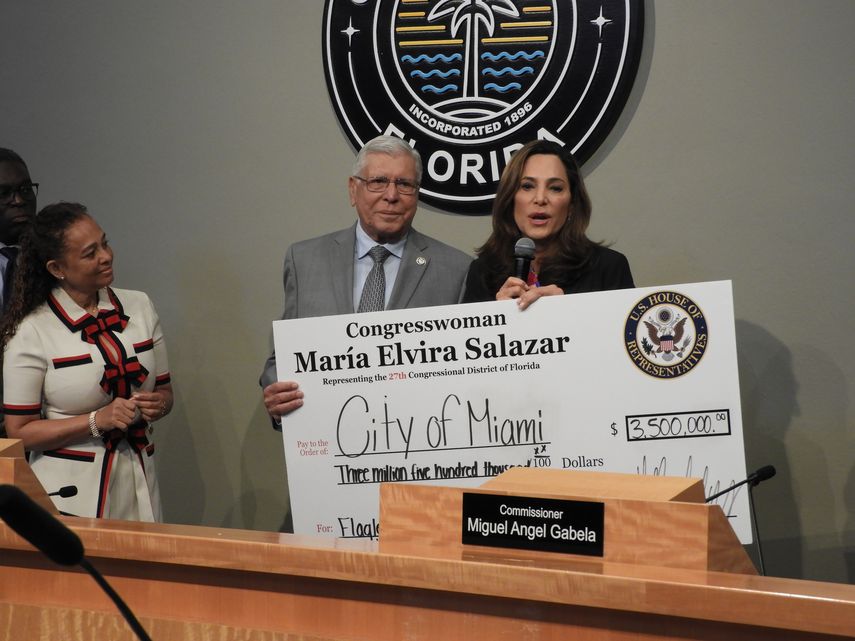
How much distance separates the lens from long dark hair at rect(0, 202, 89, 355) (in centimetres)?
297

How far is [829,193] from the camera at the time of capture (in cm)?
342

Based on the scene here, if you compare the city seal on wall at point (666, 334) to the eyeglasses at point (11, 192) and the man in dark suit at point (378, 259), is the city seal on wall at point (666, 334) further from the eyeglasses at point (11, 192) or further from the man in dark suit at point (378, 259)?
the eyeglasses at point (11, 192)

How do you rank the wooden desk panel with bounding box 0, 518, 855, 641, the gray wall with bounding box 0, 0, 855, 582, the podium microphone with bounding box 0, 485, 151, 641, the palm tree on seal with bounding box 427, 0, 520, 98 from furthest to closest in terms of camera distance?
the palm tree on seal with bounding box 427, 0, 520, 98
the gray wall with bounding box 0, 0, 855, 582
the wooden desk panel with bounding box 0, 518, 855, 641
the podium microphone with bounding box 0, 485, 151, 641

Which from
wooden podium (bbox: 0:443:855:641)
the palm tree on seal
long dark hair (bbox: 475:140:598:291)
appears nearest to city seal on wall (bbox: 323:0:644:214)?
the palm tree on seal

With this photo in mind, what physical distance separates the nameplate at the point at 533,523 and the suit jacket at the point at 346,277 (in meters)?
1.68

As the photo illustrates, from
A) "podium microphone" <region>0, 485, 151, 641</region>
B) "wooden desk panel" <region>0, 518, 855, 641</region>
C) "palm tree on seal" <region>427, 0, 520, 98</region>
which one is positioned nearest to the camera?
"podium microphone" <region>0, 485, 151, 641</region>

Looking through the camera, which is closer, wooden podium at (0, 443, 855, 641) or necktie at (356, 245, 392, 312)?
wooden podium at (0, 443, 855, 641)

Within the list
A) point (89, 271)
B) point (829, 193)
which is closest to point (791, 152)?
point (829, 193)

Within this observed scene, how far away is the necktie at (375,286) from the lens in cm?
308

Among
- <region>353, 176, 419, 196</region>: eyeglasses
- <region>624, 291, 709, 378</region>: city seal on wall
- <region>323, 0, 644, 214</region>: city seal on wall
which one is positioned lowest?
<region>624, 291, 709, 378</region>: city seal on wall

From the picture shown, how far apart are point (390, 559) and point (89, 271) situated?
1.95m

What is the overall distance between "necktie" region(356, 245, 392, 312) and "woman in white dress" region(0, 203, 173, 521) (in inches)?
26.1

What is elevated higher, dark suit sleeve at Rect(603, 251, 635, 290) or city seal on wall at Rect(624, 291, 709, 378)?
dark suit sleeve at Rect(603, 251, 635, 290)

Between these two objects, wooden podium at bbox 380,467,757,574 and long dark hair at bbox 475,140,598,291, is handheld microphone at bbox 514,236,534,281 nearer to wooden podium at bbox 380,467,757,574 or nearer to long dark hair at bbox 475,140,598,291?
long dark hair at bbox 475,140,598,291
